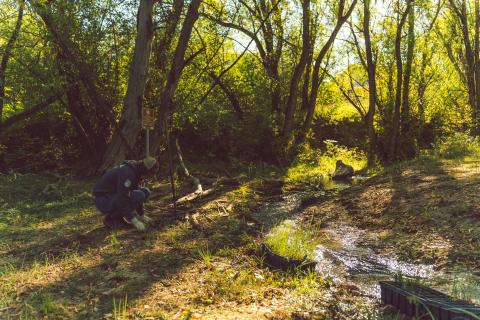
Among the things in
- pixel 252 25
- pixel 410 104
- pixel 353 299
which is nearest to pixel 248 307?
pixel 353 299

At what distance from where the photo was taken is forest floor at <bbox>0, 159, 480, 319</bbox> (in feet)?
14.5

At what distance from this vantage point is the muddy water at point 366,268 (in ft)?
16.0

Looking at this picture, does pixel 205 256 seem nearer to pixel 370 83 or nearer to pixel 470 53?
pixel 370 83

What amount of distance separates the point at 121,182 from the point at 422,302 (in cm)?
472

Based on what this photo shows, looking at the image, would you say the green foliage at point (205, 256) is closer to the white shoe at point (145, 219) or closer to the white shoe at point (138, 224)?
the white shoe at point (138, 224)

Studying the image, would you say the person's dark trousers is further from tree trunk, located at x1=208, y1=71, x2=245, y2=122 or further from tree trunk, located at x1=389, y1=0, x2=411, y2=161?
tree trunk, located at x1=389, y1=0, x2=411, y2=161

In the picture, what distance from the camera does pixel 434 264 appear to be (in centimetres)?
573

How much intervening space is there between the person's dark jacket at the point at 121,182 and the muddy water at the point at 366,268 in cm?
274

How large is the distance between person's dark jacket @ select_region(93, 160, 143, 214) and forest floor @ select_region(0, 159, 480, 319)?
66 cm

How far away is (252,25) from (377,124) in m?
6.66

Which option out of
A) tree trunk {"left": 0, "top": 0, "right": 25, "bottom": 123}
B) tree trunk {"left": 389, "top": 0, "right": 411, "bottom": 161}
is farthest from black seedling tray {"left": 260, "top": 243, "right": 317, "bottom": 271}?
tree trunk {"left": 389, "top": 0, "right": 411, "bottom": 161}

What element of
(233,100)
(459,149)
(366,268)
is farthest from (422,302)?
(233,100)

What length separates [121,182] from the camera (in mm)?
6738

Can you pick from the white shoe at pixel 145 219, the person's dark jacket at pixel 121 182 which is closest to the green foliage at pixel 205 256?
the person's dark jacket at pixel 121 182
